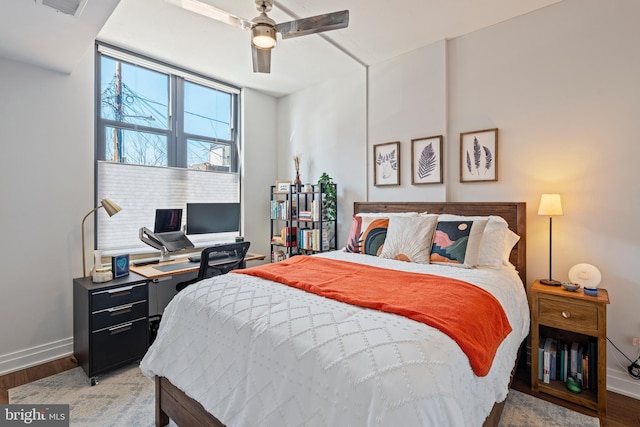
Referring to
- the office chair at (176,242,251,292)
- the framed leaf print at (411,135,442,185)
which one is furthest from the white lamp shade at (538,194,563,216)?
the office chair at (176,242,251,292)

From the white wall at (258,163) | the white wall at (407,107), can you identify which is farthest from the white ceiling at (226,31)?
the white wall at (258,163)

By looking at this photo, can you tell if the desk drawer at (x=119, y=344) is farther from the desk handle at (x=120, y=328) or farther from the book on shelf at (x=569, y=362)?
the book on shelf at (x=569, y=362)

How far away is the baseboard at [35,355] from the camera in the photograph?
7.73 ft

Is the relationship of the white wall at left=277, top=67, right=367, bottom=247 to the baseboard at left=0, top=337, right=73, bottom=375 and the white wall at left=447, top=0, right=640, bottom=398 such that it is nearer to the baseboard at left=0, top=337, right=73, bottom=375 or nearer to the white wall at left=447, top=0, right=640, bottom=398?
the white wall at left=447, top=0, right=640, bottom=398

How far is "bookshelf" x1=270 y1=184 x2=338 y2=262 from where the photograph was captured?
3.58 m

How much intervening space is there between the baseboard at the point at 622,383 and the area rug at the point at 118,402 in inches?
19.5

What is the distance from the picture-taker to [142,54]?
10.2 feet

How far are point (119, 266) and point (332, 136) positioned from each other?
8.72 feet

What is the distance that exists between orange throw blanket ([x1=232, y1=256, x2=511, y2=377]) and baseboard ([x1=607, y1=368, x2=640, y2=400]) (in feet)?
4.36

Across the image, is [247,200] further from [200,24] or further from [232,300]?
[232,300]

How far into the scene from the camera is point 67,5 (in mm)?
1777

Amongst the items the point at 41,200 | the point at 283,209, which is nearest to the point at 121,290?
the point at 41,200

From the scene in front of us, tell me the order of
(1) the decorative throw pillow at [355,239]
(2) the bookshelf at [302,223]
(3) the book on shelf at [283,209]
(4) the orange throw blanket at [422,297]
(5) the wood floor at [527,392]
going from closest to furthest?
(4) the orange throw blanket at [422,297] < (5) the wood floor at [527,392] < (1) the decorative throw pillow at [355,239] < (2) the bookshelf at [302,223] < (3) the book on shelf at [283,209]

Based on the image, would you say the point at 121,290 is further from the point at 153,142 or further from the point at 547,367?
the point at 547,367
